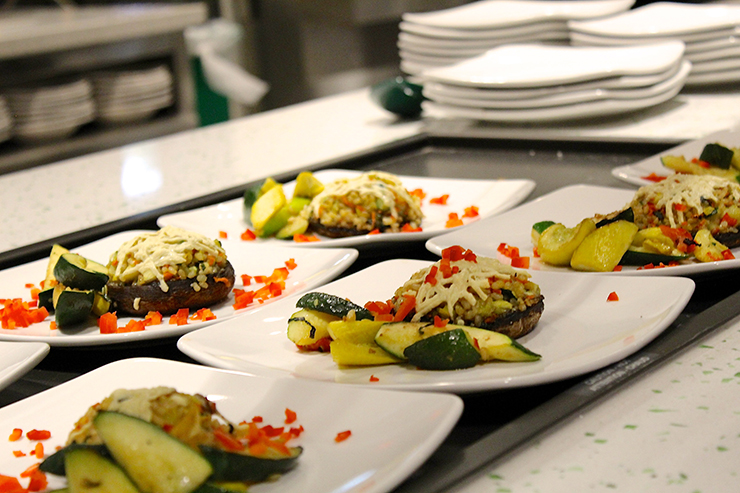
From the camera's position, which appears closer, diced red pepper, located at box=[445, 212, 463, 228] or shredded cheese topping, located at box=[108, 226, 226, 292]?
shredded cheese topping, located at box=[108, 226, 226, 292]

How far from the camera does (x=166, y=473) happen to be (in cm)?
82

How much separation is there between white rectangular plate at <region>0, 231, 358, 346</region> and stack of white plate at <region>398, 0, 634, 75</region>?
191cm

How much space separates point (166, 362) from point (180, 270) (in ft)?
1.20

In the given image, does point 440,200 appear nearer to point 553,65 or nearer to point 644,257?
point 644,257

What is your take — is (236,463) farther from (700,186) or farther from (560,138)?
(560,138)

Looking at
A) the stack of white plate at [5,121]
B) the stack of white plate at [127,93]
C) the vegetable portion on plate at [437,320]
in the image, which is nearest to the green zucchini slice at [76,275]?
the vegetable portion on plate at [437,320]

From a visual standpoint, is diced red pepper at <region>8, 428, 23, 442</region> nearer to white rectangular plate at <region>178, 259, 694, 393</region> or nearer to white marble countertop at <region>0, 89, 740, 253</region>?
white rectangular plate at <region>178, 259, 694, 393</region>

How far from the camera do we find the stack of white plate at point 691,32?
3.11 metres

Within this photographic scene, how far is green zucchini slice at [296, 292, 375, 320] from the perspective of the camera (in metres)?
1.20

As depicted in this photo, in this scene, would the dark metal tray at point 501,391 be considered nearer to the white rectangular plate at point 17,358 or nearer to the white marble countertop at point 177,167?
the white rectangular plate at point 17,358

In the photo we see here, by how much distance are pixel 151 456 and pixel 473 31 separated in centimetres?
290

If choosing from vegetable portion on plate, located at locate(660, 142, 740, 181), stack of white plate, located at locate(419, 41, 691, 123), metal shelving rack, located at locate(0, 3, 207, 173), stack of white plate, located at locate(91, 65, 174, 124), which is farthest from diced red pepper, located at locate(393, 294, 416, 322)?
stack of white plate, located at locate(91, 65, 174, 124)

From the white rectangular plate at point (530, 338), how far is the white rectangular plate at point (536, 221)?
96mm

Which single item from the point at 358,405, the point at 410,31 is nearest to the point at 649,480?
the point at 358,405
